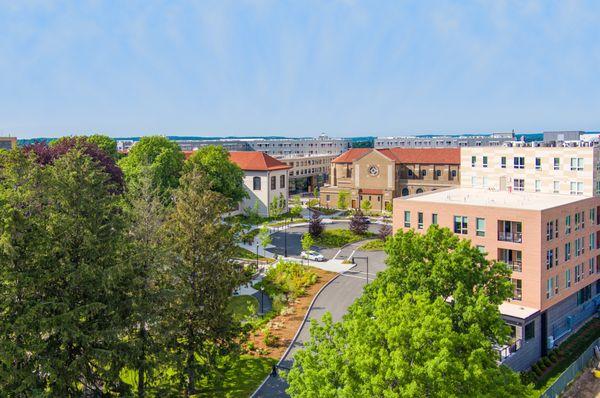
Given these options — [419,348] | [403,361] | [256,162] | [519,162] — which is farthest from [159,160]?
[403,361]

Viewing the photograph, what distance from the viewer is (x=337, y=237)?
7012 cm

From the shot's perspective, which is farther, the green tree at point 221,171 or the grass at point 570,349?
the green tree at point 221,171

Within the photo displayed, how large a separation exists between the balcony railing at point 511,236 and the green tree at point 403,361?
19485mm

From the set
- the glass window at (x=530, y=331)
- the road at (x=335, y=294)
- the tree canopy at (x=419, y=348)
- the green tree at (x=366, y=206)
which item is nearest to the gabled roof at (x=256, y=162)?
the green tree at (x=366, y=206)

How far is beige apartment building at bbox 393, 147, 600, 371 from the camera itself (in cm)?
4056

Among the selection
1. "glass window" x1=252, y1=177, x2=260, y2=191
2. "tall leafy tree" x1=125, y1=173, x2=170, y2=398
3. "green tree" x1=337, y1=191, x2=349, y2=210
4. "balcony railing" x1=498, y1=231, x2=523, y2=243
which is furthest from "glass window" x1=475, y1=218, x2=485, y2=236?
"green tree" x1=337, y1=191, x2=349, y2=210

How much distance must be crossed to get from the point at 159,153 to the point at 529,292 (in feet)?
153

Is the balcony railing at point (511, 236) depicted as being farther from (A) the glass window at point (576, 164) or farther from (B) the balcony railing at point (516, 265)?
(A) the glass window at point (576, 164)

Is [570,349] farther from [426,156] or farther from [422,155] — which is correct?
[422,155]

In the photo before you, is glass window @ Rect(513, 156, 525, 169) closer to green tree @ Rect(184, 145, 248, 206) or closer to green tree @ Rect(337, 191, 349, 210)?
green tree @ Rect(184, 145, 248, 206)

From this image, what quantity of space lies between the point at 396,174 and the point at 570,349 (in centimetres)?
5525

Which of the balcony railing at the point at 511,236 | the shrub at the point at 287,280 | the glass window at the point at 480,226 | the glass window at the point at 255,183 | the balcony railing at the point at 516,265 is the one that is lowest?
the shrub at the point at 287,280

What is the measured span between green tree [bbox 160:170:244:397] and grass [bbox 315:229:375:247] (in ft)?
121

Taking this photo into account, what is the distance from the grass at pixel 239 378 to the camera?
31.8m
